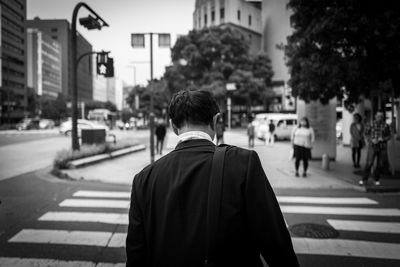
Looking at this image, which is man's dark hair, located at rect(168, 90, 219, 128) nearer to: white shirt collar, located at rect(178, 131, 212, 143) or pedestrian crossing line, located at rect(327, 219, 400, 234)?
white shirt collar, located at rect(178, 131, 212, 143)

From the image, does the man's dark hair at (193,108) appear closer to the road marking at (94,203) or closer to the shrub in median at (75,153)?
the road marking at (94,203)

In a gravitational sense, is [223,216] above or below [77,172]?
above

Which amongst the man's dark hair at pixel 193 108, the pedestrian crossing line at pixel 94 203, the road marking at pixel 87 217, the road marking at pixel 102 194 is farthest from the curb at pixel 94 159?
the man's dark hair at pixel 193 108

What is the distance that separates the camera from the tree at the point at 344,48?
9086 mm

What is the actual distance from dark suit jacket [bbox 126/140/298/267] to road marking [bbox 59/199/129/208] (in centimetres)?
550

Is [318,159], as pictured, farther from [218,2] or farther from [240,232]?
[218,2]

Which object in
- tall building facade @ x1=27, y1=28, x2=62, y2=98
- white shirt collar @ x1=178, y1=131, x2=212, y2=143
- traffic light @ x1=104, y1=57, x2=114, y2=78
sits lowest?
white shirt collar @ x1=178, y1=131, x2=212, y2=143

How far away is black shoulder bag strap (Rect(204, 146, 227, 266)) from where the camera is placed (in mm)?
1623

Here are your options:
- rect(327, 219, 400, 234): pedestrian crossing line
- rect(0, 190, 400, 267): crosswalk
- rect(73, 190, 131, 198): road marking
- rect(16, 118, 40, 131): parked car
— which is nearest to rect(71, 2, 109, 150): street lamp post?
rect(73, 190, 131, 198): road marking

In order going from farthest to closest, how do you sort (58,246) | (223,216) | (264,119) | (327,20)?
1. (264,119)
2. (327,20)
3. (58,246)
4. (223,216)

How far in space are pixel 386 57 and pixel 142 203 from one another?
950cm

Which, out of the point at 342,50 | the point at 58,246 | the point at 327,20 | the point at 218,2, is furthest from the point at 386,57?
the point at 218,2

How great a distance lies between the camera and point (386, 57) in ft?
30.9

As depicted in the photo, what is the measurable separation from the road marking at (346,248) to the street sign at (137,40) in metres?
11.1
